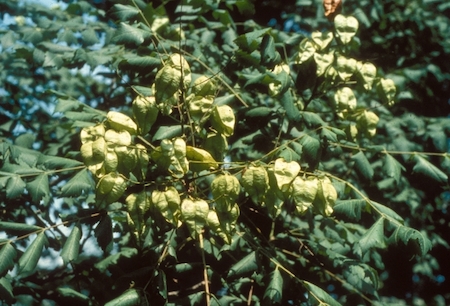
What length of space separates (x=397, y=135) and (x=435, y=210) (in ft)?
4.23

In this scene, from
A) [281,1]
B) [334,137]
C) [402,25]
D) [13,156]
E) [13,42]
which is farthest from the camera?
[281,1]

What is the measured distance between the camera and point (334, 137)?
6.63 feet

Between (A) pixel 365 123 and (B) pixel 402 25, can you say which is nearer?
(A) pixel 365 123

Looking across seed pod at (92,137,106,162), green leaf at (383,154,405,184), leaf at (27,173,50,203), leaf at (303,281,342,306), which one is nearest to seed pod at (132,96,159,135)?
seed pod at (92,137,106,162)

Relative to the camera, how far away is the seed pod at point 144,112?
1778 millimetres

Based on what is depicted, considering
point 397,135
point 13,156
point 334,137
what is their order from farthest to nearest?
1. point 397,135
2. point 13,156
3. point 334,137

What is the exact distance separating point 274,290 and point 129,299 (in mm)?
596

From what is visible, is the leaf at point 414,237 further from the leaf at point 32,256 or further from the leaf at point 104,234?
the leaf at point 32,256

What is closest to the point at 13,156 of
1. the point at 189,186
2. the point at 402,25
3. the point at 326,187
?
the point at 189,186

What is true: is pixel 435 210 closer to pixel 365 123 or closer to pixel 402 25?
pixel 402 25

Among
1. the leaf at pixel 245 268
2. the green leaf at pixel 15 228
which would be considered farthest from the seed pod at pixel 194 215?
the green leaf at pixel 15 228

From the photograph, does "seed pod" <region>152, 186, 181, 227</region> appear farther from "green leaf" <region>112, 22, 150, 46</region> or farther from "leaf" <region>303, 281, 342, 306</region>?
"green leaf" <region>112, 22, 150, 46</region>

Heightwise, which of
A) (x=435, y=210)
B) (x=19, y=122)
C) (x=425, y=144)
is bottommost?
(x=435, y=210)

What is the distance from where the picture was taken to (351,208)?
2119 millimetres
